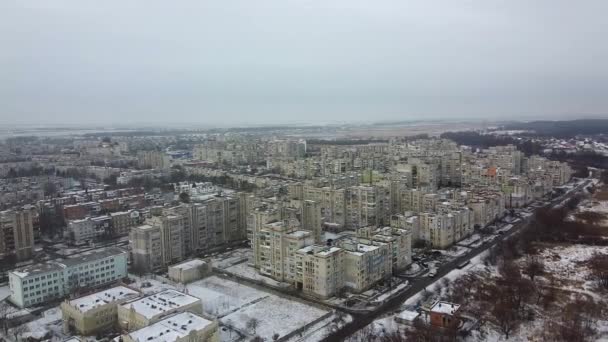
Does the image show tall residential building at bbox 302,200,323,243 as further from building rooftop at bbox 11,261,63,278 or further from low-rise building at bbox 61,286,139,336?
building rooftop at bbox 11,261,63,278

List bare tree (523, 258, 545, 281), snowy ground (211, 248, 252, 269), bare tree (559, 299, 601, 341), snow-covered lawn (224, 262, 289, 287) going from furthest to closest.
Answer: snowy ground (211, 248, 252, 269), bare tree (523, 258, 545, 281), snow-covered lawn (224, 262, 289, 287), bare tree (559, 299, 601, 341)

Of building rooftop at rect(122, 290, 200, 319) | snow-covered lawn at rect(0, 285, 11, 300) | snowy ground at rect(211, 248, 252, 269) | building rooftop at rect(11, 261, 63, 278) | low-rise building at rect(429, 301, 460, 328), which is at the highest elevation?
building rooftop at rect(11, 261, 63, 278)

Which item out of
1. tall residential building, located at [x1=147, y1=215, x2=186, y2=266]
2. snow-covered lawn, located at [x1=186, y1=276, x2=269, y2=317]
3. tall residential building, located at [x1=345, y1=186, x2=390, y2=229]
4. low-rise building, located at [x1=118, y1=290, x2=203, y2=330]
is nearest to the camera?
low-rise building, located at [x1=118, y1=290, x2=203, y2=330]

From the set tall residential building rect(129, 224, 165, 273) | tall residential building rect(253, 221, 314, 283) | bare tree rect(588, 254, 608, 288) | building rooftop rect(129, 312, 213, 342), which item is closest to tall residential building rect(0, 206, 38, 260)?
tall residential building rect(129, 224, 165, 273)

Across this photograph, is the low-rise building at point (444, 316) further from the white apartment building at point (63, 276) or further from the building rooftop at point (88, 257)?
the building rooftop at point (88, 257)

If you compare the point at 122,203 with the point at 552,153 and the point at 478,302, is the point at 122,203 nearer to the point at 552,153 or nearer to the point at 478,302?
the point at 478,302

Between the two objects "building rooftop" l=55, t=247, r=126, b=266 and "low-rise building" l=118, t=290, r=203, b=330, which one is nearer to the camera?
"low-rise building" l=118, t=290, r=203, b=330

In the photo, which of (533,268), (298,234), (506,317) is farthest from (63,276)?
(533,268)
